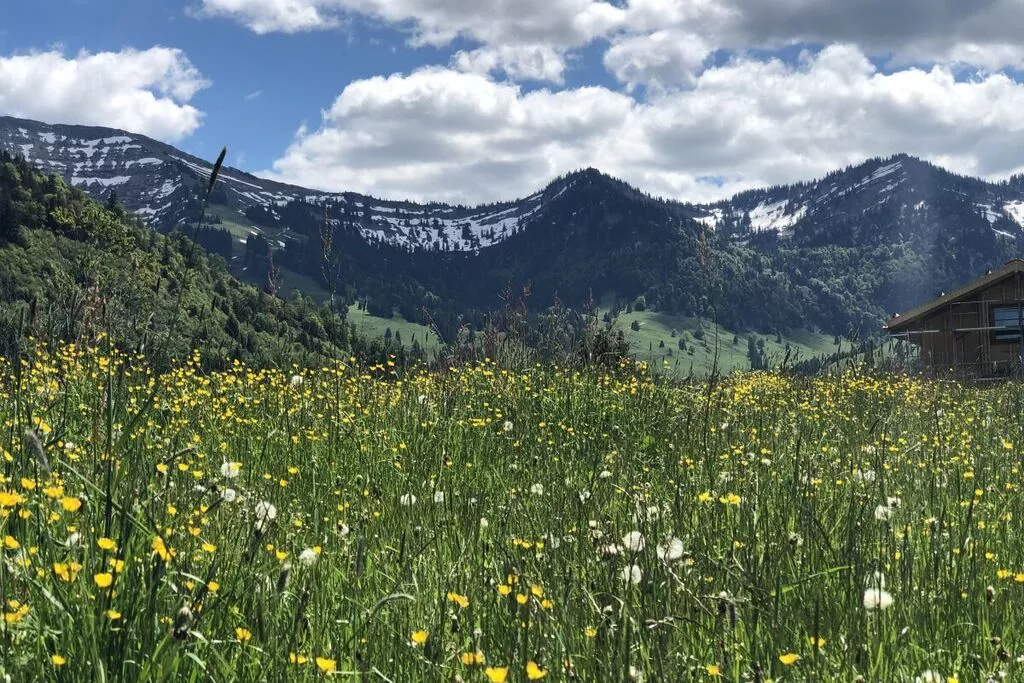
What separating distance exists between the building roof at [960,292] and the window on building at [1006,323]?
7.44ft

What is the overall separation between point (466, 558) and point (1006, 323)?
6651 centimetres

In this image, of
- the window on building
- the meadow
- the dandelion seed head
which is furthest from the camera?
the window on building

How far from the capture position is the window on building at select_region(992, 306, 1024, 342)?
5931cm

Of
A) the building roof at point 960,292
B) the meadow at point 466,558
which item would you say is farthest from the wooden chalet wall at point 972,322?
the meadow at point 466,558

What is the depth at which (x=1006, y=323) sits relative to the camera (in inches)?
2375

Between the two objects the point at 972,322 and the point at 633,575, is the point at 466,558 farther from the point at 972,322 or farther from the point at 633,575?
the point at 972,322

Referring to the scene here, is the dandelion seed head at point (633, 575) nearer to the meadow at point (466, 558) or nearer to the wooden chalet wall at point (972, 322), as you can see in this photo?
the meadow at point (466, 558)

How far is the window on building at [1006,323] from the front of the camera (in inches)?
2335

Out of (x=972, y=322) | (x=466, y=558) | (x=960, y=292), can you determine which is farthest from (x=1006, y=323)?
(x=466, y=558)

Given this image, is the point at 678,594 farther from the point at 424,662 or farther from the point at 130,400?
the point at 130,400

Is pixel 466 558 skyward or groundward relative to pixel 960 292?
groundward

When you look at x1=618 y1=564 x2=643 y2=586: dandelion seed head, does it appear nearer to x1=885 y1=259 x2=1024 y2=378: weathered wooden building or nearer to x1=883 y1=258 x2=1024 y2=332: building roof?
x1=885 y1=259 x2=1024 y2=378: weathered wooden building

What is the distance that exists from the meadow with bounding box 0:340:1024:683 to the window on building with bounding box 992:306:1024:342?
5947cm

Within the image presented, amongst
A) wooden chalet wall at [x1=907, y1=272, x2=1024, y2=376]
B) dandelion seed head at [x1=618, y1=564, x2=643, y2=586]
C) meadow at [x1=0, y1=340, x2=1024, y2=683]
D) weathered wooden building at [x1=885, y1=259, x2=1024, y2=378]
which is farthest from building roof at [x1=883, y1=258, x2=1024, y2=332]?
dandelion seed head at [x1=618, y1=564, x2=643, y2=586]
